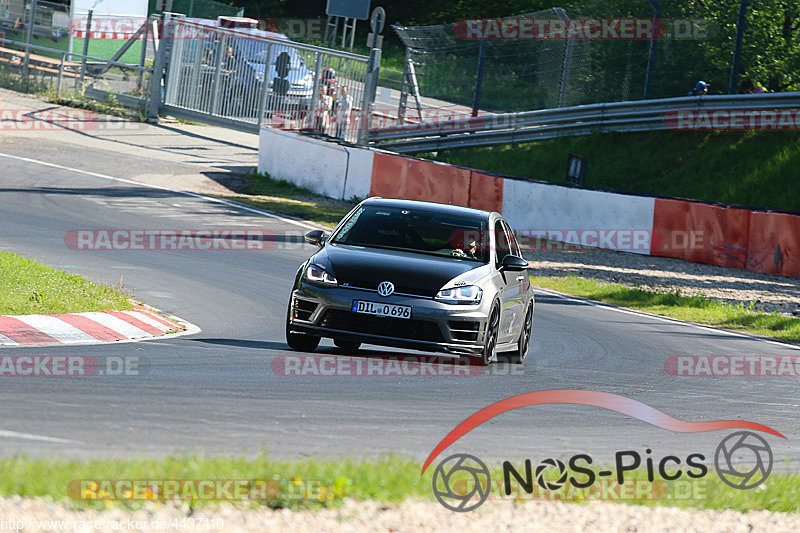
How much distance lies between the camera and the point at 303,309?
9773mm

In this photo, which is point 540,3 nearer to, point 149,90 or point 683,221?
point 149,90

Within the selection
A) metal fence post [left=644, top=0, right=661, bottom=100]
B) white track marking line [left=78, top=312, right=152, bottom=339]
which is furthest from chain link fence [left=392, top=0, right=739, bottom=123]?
white track marking line [left=78, top=312, right=152, bottom=339]

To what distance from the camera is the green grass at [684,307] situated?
16047mm

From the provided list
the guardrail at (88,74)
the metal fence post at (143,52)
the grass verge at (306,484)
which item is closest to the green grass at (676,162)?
the metal fence post at (143,52)

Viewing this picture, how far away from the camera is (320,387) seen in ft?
28.6

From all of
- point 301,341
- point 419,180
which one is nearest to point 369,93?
point 419,180

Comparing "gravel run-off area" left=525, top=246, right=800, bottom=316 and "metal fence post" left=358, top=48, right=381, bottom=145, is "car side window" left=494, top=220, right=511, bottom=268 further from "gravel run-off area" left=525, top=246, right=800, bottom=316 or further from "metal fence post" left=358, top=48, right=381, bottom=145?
"metal fence post" left=358, top=48, right=381, bottom=145

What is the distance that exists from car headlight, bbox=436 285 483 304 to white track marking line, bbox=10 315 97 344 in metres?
3.22

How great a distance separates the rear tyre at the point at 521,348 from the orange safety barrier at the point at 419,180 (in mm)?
11028

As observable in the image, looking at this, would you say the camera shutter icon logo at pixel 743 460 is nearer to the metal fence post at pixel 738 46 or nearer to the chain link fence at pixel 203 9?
the metal fence post at pixel 738 46

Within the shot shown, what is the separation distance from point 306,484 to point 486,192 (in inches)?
691

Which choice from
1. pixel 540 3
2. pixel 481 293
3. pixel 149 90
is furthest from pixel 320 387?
pixel 540 3

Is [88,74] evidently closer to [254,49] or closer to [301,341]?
[254,49]

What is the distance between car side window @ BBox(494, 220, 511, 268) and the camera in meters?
10.9
